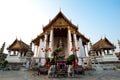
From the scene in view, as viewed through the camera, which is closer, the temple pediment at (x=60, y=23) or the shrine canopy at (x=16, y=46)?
the temple pediment at (x=60, y=23)

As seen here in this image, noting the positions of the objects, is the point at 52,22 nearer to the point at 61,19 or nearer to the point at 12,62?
the point at 61,19

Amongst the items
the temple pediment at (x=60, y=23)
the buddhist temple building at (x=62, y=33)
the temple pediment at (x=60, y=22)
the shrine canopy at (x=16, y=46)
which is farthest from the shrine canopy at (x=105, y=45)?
the shrine canopy at (x=16, y=46)

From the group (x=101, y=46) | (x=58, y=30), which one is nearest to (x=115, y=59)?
A: (x=101, y=46)

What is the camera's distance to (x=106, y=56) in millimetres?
23406

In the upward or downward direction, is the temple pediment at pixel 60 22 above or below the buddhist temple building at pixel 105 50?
above

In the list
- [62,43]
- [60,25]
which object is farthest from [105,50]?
[60,25]

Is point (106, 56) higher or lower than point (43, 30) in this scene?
lower

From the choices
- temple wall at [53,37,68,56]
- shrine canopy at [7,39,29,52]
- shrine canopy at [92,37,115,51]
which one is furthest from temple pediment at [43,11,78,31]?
shrine canopy at [92,37,115,51]

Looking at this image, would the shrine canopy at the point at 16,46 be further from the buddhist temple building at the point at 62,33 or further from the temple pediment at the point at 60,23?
the temple pediment at the point at 60,23

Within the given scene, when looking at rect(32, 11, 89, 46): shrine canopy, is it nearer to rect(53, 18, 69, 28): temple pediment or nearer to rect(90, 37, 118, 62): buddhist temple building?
rect(53, 18, 69, 28): temple pediment

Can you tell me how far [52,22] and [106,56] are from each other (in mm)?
11831

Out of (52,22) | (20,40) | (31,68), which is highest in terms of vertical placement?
(52,22)

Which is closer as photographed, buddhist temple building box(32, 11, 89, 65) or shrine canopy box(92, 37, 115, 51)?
buddhist temple building box(32, 11, 89, 65)

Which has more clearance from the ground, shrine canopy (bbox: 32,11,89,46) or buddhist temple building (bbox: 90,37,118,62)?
shrine canopy (bbox: 32,11,89,46)
